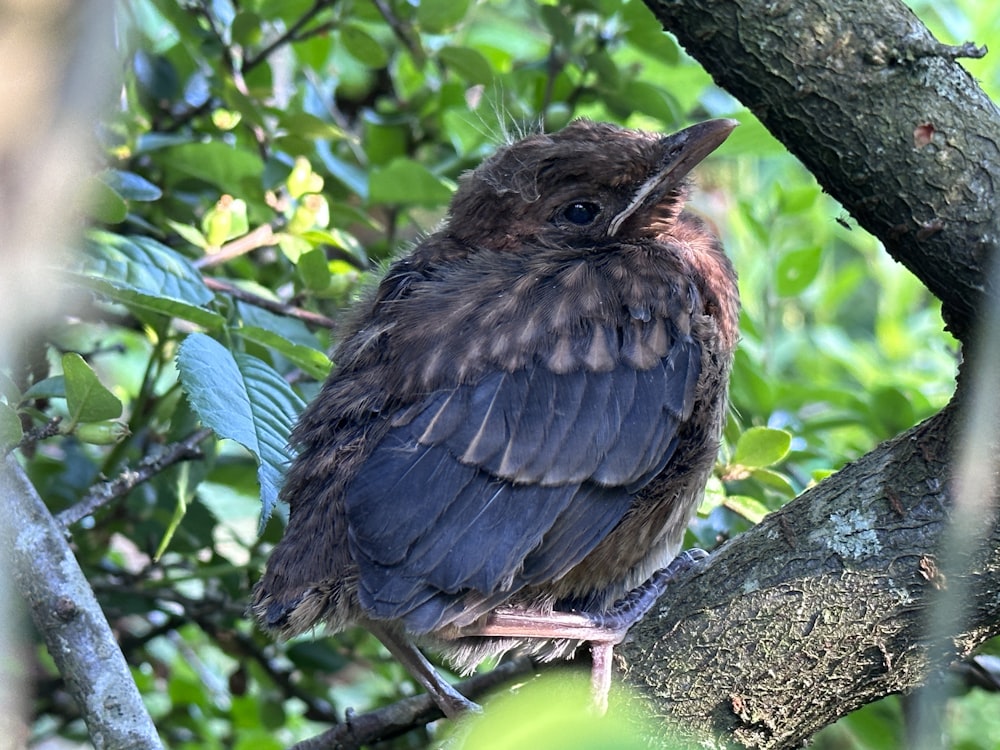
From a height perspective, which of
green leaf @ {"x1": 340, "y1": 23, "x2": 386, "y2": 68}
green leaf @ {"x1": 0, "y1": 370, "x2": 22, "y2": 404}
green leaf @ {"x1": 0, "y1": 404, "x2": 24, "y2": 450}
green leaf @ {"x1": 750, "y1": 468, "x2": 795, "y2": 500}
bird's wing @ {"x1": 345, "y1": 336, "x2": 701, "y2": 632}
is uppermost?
green leaf @ {"x1": 340, "y1": 23, "x2": 386, "y2": 68}

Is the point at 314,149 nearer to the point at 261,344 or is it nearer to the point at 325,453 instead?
the point at 261,344

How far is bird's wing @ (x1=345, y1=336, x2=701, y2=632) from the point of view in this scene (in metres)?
2.09

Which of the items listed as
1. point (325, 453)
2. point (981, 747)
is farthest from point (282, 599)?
point (981, 747)

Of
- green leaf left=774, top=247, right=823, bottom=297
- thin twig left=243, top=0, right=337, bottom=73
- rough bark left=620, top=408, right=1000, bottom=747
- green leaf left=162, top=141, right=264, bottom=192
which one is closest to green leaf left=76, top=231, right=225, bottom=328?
green leaf left=162, top=141, right=264, bottom=192

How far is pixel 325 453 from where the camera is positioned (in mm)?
2305

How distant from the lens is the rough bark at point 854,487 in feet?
5.80

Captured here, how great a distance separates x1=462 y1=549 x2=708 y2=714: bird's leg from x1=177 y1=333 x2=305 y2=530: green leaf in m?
Result: 0.55

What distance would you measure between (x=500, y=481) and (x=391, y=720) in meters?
0.80

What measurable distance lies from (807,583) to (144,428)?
1.87m

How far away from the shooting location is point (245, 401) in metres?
2.10

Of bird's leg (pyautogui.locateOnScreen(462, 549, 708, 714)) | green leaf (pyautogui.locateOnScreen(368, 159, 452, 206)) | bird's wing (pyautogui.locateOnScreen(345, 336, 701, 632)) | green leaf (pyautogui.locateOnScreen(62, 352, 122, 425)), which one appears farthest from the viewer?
green leaf (pyautogui.locateOnScreen(368, 159, 452, 206))

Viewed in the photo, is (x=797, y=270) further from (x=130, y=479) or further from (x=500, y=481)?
(x=130, y=479)

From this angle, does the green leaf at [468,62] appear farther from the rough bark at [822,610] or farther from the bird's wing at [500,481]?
the rough bark at [822,610]

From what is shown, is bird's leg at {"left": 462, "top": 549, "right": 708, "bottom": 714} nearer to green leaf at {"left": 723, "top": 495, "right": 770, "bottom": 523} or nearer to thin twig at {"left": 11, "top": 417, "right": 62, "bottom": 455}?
green leaf at {"left": 723, "top": 495, "right": 770, "bottom": 523}
